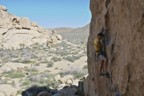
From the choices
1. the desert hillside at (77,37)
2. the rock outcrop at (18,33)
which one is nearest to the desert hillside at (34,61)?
the rock outcrop at (18,33)

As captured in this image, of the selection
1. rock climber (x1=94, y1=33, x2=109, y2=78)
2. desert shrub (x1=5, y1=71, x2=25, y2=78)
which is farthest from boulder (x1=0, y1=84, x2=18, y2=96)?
rock climber (x1=94, y1=33, x2=109, y2=78)

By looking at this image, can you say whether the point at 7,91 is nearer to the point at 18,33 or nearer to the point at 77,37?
the point at 18,33

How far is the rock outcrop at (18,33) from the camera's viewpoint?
2055 inches

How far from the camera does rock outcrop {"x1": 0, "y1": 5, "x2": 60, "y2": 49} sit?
5219 centimetres

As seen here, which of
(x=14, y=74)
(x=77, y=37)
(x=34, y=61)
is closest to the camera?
(x=14, y=74)

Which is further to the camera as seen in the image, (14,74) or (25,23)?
(25,23)

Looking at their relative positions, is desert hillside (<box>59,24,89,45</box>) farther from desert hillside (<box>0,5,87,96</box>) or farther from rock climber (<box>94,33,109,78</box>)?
rock climber (<box>94,33,109,78</box>)

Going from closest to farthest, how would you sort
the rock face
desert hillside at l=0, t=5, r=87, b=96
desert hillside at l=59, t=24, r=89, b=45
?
the rock face < desert hillside at l=0, t=5, r=87, b=96 < desert hillside at l=59, t=24, r=89, b=45

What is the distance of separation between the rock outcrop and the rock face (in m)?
40.2

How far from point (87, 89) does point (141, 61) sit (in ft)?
23.2

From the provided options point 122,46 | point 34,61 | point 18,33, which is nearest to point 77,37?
point 18,33

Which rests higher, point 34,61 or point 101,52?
point 101,52

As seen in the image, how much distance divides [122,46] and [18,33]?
146 feet

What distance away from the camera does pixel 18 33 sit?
52.9 metres
